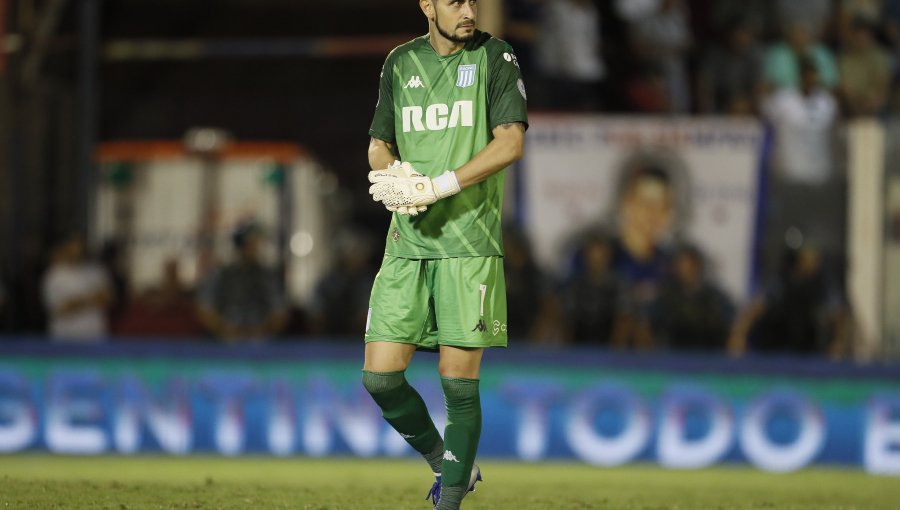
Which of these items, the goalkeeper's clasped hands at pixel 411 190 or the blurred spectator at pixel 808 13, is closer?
the goalkeeper's clasped hands at pixel 411 190

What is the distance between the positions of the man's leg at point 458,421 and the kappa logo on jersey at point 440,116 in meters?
1.01

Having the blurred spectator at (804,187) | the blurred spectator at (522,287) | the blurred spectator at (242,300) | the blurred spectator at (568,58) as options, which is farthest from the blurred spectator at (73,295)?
the blurred spectator at (804,187)

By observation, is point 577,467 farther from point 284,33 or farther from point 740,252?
point 284,33

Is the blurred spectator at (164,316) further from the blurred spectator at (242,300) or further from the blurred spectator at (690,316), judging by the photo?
the blurred spectator at (690,316)

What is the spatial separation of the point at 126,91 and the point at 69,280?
11083 millimetres

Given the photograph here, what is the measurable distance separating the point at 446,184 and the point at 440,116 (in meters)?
0.43

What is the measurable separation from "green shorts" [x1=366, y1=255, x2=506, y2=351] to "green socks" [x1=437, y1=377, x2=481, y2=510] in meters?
0.21

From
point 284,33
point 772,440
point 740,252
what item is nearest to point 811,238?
point 740,252

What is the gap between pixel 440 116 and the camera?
6875mm

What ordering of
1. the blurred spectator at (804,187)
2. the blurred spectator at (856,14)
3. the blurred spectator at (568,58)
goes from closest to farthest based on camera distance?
the blurred spectator at (804,187) < the blurred spectator at (568,58) < the blurred spectator at (856,14)

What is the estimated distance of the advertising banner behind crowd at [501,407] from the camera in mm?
11328

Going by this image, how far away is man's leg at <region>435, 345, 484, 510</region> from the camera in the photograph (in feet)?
22.2

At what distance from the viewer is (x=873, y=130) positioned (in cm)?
1296

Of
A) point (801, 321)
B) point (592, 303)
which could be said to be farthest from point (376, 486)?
point (801, 321)
